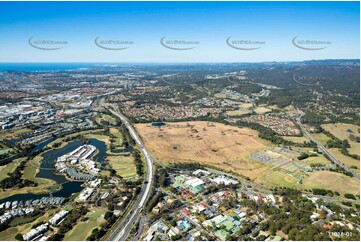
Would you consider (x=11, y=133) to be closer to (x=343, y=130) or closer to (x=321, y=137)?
(x=321, y=137)

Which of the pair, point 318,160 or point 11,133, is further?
point 11,133

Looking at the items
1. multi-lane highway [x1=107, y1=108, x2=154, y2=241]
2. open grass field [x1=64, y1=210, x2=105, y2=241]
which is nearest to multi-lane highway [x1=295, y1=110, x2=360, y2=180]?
multi-lane highway [x1=107, y1=108, x2=154, y2=241]

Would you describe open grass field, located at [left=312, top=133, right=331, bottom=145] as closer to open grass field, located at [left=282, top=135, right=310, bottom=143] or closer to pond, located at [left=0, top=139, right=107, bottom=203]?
open grass field, located at [left=282, top=135, right=310, bottom=143]

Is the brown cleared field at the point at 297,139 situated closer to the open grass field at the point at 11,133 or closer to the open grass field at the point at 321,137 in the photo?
the open grass field at the point at 321,137

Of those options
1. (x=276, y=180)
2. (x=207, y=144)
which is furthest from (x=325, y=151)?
(x=207, y=144)

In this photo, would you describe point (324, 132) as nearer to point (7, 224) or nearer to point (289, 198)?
point (289, 198)

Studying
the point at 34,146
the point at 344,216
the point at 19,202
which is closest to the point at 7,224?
the point at 19,202

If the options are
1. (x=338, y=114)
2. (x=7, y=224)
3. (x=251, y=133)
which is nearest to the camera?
(x=7, y=224)
